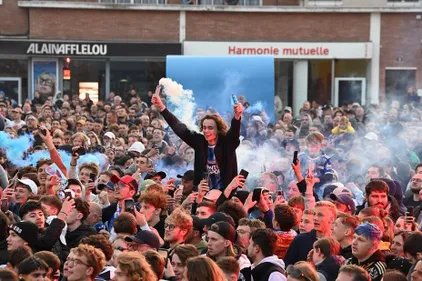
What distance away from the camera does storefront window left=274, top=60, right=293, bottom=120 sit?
35.4m

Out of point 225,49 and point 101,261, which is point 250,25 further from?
point 101,261

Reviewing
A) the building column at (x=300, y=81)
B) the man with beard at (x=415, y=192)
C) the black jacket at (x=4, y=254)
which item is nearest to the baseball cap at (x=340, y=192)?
the man with beard at (x=415, y=192)

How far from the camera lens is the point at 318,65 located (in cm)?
3569

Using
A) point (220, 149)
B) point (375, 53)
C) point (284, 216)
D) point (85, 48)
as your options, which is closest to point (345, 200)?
point (284, 216)

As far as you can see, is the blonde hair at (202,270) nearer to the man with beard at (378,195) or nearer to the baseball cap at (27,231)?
the baseball cap at (27,231)

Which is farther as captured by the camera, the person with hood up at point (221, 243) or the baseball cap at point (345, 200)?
the baseball cap at point (345, 200)

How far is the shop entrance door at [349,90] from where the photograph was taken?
116 feet

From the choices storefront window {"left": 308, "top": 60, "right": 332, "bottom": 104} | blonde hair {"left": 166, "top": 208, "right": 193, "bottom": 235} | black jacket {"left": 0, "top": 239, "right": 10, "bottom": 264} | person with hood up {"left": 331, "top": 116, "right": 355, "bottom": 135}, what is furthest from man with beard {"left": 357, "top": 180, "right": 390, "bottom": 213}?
storefront window {"left": 308, "top": 60, "right": 332, "bottom": 104}

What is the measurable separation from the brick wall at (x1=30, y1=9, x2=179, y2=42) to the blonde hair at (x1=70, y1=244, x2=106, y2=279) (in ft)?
87.6

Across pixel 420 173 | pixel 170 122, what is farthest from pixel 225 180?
pixel 420 173

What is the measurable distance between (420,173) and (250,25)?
857 inches

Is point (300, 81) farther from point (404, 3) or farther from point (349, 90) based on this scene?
point (404, 3)

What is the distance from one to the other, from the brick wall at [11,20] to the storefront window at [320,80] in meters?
9.12

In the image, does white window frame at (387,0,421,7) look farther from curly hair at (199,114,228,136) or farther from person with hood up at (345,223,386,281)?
person with hood up at (345,223,386,281)
